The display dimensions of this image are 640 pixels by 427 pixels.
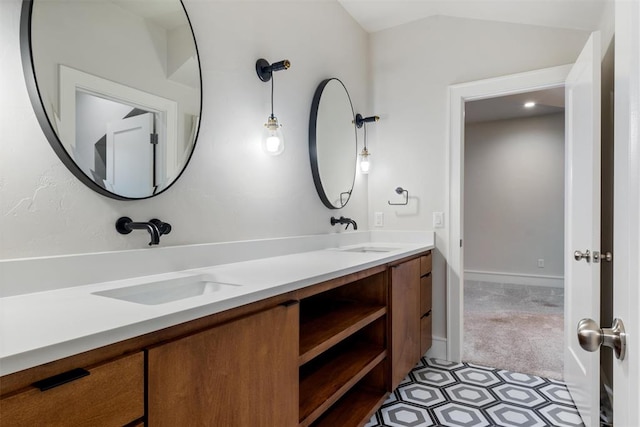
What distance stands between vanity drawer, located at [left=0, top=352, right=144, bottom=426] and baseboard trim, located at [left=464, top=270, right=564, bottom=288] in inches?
217

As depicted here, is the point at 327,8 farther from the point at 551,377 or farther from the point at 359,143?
the point at 551,377

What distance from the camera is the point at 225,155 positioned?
5.42ft

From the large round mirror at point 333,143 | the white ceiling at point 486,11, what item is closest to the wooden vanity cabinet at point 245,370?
the large round mirror at point 333,143

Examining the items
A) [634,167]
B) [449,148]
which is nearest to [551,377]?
[449,148]

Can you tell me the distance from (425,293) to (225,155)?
1638 millimetres

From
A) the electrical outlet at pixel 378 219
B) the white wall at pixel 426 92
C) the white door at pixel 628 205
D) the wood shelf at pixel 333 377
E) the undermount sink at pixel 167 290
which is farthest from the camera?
the electrical outlet at pixel 378 219

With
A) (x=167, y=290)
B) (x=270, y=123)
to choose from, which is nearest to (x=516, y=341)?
(x=270, y=123)

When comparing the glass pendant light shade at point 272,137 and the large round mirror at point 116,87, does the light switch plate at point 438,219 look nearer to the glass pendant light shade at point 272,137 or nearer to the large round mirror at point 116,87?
the glass pendant light shade at point 272,137

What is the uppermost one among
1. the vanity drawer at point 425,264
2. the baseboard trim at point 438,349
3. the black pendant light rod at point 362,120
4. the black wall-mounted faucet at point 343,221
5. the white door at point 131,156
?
the black pendant light rod at point 362,120

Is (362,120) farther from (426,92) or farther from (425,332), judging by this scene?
(425,332)

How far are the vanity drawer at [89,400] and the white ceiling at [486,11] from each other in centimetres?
261

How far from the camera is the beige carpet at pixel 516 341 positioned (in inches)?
98.7

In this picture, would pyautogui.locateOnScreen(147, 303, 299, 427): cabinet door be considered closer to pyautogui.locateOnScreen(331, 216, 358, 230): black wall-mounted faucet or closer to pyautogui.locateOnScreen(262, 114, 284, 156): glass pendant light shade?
pyautogui.locateOnScreen(262, 114, 284, 156): glass pendant light shade

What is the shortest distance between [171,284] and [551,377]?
2408 millimetres
